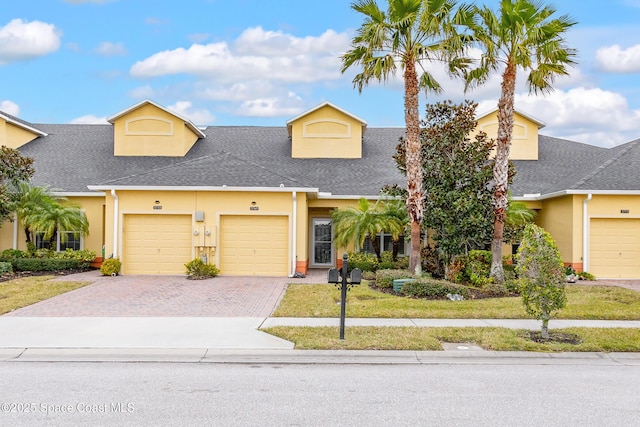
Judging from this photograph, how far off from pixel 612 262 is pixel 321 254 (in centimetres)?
1042

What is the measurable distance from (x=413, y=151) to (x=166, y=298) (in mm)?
7830

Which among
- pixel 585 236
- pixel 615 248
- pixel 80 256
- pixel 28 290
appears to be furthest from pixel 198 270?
pixel 615 248

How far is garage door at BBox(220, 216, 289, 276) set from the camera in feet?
60.3

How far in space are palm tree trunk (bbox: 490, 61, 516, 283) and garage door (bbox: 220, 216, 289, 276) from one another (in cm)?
673

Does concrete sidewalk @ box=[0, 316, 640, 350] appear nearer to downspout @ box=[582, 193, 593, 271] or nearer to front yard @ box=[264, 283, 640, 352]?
front yard @ box=[264, 283, 640, 352]

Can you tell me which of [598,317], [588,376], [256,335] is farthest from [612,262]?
[256,335]

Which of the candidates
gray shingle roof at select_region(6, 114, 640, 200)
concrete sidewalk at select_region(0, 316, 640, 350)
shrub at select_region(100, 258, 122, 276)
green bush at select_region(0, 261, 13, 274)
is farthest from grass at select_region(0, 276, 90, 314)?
gray shingle roof at select_region(6, 114, 640, 200)

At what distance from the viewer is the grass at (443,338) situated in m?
8.38

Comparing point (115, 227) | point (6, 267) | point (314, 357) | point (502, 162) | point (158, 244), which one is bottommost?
point (314, 357)

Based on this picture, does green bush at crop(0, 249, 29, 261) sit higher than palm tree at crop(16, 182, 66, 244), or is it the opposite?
palm tree at crop(16, 182, 66, 244)

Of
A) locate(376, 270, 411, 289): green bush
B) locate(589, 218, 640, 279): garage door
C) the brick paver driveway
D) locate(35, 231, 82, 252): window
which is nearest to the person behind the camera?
the brick paver driveway

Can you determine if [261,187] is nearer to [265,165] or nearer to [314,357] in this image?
[265,165]

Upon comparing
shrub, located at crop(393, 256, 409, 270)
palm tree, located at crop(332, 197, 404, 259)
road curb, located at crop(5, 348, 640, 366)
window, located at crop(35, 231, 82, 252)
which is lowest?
road curb, located at crop(5, 348, 640, 366)

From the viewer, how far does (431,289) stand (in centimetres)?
1375
